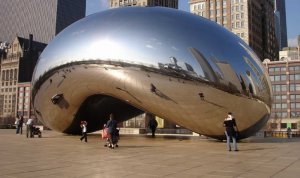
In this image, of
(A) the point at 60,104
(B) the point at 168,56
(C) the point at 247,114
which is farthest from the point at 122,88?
(C) the point at 247,114

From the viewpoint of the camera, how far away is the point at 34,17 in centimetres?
17725

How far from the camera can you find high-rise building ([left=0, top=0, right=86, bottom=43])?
549 ft

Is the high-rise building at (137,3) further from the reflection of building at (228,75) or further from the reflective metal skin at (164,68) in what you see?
the reflection of building at (228,75)

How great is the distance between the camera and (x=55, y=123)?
58.1 ft

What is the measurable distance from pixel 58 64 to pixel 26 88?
135 m

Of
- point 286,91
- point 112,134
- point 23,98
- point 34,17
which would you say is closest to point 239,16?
point 286,91

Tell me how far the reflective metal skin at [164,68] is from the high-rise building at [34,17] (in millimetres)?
164618

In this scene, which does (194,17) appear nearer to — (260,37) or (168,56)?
(168,56)

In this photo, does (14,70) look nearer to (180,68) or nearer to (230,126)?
(180,68)

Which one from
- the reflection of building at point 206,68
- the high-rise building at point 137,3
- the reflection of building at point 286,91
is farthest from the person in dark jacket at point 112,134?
the high-rise building at point 137,3

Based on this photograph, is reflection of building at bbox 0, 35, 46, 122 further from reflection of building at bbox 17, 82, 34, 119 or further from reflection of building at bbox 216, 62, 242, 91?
reflection of building at bbox 216, 62, 242, 91

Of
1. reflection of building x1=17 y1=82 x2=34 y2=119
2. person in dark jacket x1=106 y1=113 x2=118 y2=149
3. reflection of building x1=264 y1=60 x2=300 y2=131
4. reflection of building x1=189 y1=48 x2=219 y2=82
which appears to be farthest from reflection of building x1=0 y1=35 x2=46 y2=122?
reflection of building x1=189 y1=48 x2=219 y2=82

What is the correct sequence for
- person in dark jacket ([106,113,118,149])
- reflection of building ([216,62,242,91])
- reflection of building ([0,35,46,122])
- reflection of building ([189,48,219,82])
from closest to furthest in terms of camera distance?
reflection of building ([189,48,219,82]) < reflection of building ([216,62,242,91]) < person in dark jacket ([106,113,118,149]) < reflection of building ([0,35,46,122])

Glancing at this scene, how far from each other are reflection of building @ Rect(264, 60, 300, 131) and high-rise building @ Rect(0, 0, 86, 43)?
4525 inches
